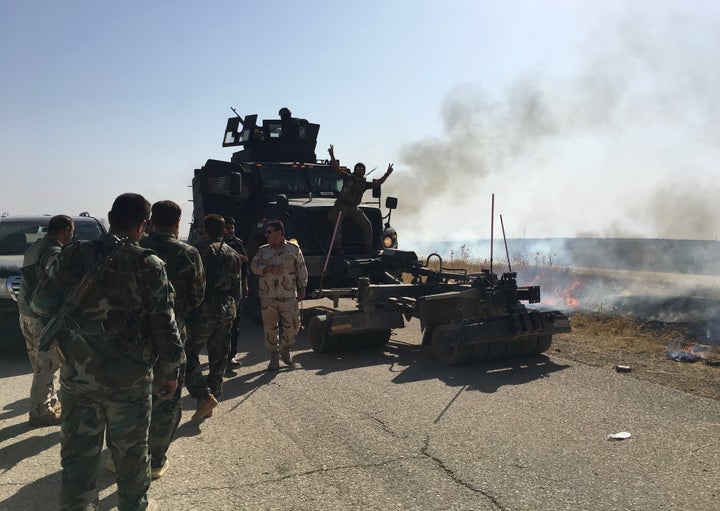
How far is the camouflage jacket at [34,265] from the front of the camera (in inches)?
175

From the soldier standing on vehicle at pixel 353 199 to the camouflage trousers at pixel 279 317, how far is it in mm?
2500

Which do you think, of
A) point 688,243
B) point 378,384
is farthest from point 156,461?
point 688,243

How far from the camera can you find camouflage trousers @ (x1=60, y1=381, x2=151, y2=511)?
2.79 m

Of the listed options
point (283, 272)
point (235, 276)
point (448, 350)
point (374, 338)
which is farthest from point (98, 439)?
point (374, 338)

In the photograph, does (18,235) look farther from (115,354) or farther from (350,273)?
(115,354)

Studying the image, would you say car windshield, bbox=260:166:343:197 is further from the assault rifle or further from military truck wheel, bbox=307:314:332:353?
the assault rifle

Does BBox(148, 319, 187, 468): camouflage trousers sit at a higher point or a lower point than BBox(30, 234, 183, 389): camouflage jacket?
lower

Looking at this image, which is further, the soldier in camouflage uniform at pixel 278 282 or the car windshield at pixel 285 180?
the car windshield at pixel 285 180

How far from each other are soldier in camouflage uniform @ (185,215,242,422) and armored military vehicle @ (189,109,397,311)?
13.8 feet

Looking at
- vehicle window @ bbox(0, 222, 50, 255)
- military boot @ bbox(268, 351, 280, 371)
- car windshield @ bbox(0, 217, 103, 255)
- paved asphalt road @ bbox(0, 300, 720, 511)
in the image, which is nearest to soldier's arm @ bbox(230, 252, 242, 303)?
paved asphalt road @ bbox(0, 300, 720, 511)

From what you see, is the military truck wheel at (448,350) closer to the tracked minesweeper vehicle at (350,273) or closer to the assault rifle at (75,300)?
the tracked minesweeper vehicle at (350,273)

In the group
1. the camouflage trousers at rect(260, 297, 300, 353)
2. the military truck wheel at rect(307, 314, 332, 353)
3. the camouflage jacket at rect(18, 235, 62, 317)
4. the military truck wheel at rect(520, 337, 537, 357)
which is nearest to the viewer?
the camouflage jacket at rect(18, 235, 62, 317)

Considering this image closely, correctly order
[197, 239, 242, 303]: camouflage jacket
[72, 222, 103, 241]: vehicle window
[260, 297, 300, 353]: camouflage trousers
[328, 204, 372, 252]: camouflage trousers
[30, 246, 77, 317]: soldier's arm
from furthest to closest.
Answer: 1. [328, 204, 372, 252]: camouflage trousers
2. [72, 222, 103, 241]: vehicle window
3. [260, 297, 300, 353]: camouflage trousers
4. [197, 239, 242, 303]: camouflage jacket
5. [30, 246, 77, 317]: soldier's arm

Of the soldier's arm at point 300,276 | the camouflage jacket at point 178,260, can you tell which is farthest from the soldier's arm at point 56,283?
the soldier's arm at point 300,276
